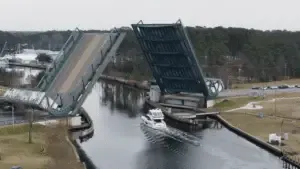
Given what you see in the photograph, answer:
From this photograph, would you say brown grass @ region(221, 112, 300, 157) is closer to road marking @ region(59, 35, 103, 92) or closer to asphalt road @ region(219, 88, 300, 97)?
asphalt road @ region(219, 88, 300, 97)

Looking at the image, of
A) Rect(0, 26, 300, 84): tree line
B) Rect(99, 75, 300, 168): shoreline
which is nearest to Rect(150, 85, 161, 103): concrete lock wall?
Rect(99, 75, 300, 168): shoreline

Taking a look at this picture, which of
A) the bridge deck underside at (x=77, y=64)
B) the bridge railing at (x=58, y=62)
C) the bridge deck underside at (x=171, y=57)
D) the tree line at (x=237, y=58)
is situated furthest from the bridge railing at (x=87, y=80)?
the tree line at (x=237, y=58)

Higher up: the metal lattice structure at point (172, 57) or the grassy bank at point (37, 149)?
the metal lattice structure at point (172, 57)

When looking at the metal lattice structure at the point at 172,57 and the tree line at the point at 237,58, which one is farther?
the tree line at the point at 237,58

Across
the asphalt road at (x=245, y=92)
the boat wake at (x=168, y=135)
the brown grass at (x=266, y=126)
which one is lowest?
the boat wake at (x=168, y=135)

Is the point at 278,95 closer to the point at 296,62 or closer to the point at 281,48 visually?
the point at 296,62

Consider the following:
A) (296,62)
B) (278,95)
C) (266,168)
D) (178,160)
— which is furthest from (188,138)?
(296,62)

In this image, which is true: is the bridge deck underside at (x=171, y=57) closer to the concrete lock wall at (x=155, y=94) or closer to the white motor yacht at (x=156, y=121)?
the concrete lock wall at (x=155, y=94)
